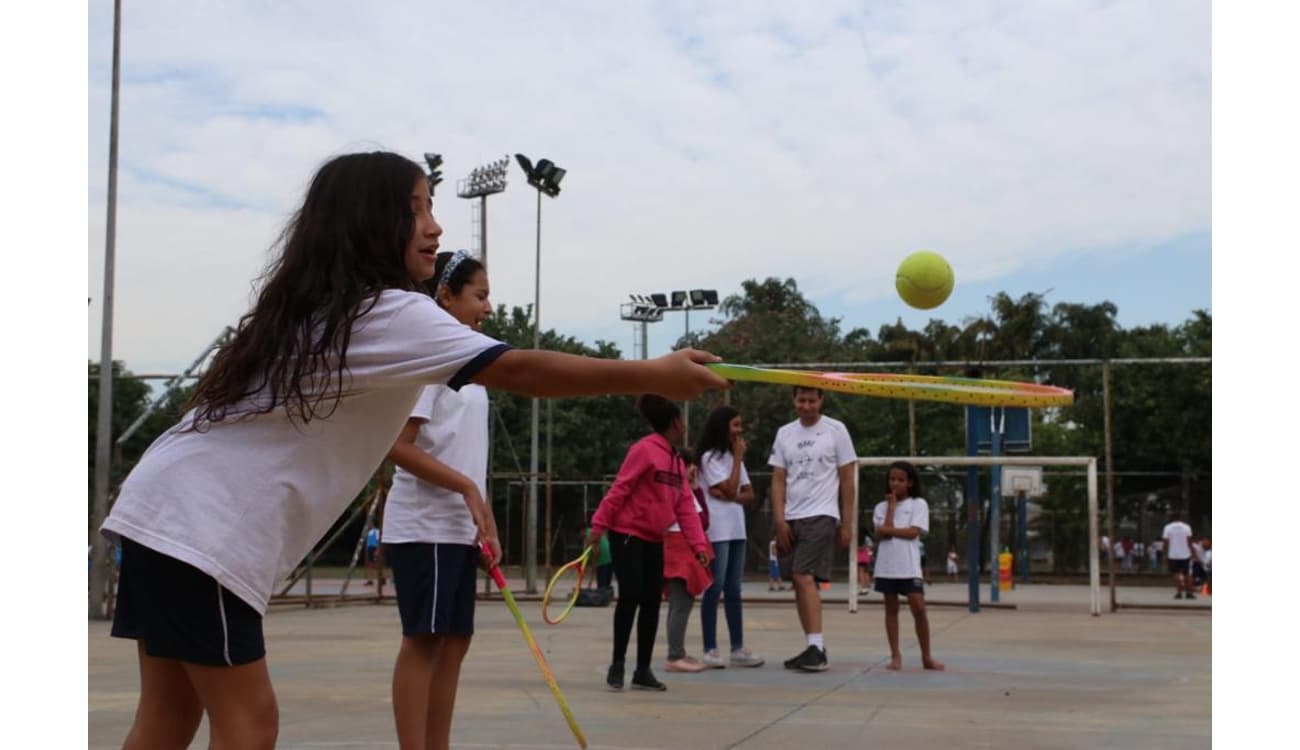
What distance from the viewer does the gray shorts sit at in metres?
9.52

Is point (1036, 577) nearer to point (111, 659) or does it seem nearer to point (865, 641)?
point (865, 641)

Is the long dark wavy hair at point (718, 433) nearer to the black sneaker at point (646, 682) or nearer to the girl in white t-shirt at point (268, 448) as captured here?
the black sneaker at point (646, 682)

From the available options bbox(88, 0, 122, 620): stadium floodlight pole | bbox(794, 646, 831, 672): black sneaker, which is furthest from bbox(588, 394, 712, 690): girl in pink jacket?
bbox(88, 0, 122, 620): stadium floodlight pole

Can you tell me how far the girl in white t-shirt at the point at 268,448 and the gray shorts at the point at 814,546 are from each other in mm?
6672

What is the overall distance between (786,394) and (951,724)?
3846 centimetres

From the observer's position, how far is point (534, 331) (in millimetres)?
23453

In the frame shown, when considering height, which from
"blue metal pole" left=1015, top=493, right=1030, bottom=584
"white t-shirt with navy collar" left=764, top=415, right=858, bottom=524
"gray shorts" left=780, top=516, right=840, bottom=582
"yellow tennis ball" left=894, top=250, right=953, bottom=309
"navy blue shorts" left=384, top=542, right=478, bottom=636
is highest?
"yellow tennis ball" left=894, top=250, right=953, bottom=309

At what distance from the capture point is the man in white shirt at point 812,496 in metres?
9.53

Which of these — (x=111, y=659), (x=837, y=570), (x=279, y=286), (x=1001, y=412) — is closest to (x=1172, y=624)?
(x=1001, y=412)

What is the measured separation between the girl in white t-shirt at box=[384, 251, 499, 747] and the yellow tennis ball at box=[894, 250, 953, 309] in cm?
670

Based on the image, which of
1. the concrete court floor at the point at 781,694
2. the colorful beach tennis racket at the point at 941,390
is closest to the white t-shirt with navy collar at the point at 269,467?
the colorful beach tennis racket at the point at 941,390

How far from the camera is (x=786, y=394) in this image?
44906mm

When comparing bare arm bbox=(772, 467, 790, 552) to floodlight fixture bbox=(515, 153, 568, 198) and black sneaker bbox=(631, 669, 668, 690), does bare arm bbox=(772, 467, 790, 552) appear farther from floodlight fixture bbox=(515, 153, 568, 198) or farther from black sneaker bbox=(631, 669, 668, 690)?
floodlight fixture bbox=(515, 153, 568, 198)

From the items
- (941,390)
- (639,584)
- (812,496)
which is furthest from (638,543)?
(941,390)
